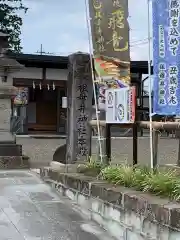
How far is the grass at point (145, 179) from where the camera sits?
518 centimetres

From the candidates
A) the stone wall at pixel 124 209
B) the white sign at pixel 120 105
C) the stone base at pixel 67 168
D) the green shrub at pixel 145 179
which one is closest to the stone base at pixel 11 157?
the stone base at pixel 67 168

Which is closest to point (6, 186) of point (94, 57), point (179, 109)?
point (94, 57)

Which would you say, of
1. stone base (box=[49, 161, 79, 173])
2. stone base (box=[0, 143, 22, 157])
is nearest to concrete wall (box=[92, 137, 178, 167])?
stone base (box=[49, 161, 79, 173])

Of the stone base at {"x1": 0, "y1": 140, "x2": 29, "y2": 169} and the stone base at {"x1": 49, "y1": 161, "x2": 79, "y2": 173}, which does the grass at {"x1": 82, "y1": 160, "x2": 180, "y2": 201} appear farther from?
the stone base at {"x1": 0, "y1": 140, "x2": 29, "y2": 169}

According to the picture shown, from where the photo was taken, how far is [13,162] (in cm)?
1293

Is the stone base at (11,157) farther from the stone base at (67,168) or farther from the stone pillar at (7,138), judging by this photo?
the stone base at (67,168)

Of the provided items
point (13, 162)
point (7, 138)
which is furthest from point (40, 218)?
point (7, 138)

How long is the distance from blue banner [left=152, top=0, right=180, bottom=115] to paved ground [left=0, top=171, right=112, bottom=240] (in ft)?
6.44

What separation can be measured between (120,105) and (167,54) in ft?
5.55

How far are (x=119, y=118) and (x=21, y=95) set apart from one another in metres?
22.0

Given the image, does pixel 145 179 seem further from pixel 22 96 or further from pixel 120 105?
pixel 22 96

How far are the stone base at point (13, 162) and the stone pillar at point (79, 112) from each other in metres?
3.88

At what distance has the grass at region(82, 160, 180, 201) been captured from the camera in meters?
5.18

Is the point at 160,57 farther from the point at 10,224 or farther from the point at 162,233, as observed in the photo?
the point at 10,224
